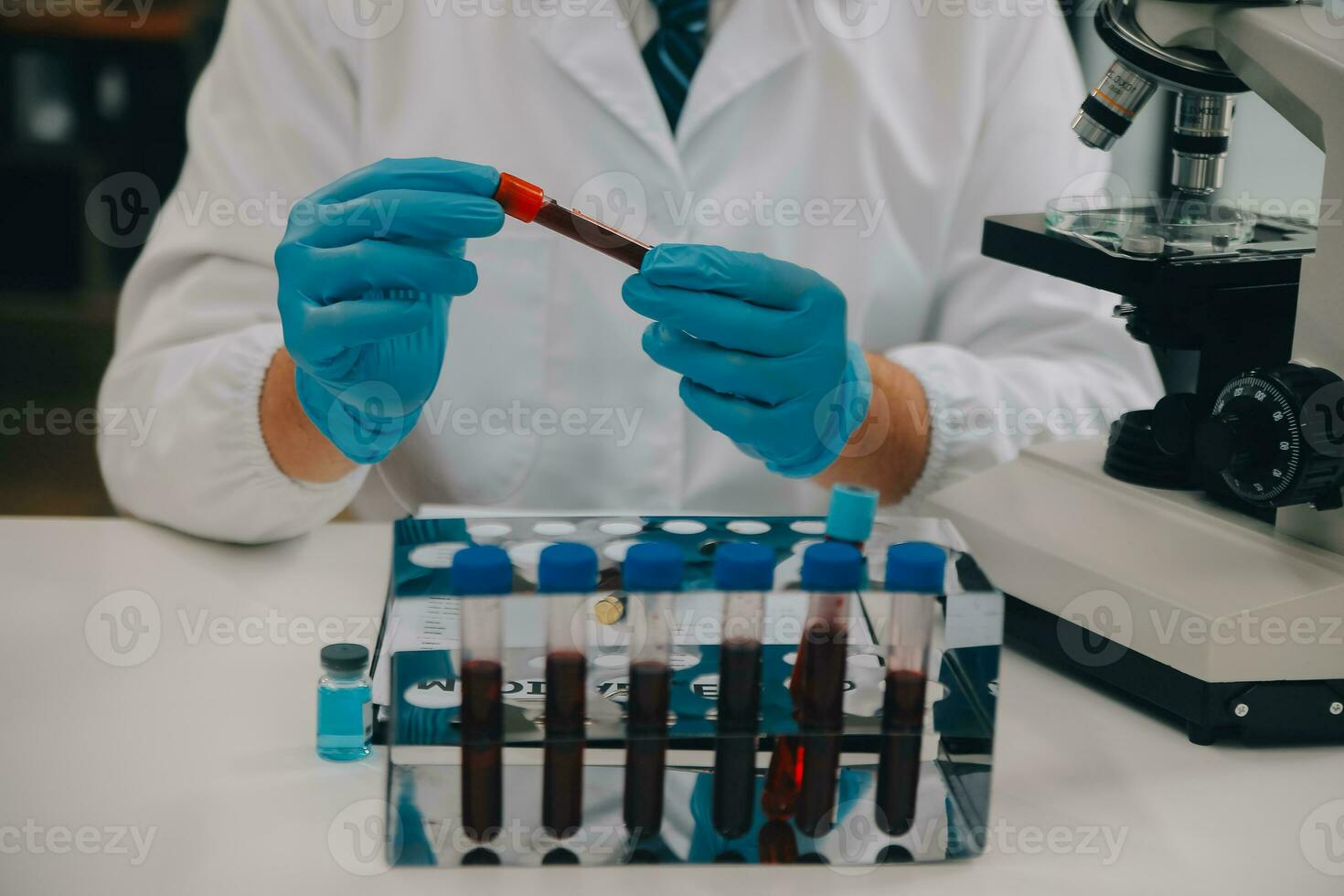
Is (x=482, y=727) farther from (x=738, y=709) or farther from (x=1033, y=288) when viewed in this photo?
(x=1033, y=288)

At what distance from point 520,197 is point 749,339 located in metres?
0.23

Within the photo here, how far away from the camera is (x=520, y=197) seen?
3.45 feet

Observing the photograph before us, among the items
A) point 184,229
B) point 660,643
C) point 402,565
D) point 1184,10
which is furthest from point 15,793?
point 1184,10

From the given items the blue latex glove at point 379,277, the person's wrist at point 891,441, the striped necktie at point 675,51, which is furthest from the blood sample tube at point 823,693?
the striped necktie at point 675,51

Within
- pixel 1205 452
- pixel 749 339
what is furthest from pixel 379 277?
pixel 1205 452

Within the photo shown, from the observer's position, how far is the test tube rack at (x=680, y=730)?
835mm

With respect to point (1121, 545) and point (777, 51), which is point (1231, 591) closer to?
point (1121, 545)

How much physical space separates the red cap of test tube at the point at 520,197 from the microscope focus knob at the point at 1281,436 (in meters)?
0.58

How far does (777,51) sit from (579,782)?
3.28ft

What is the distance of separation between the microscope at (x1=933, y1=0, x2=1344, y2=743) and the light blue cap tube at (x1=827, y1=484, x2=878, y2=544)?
25cm

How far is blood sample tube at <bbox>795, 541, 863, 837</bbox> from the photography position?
32.9 inches

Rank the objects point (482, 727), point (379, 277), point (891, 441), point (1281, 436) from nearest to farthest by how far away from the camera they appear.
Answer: point (482, 727) < point (1281, 436) < point (379, 277) < point (891, 441)

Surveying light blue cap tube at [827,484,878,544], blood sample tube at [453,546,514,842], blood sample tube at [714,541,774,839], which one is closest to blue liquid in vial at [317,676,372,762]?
blood sample tube at [453,546,514,842]

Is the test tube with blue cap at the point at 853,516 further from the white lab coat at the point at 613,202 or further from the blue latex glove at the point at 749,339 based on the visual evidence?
the white lab coat at the point at 613,202
